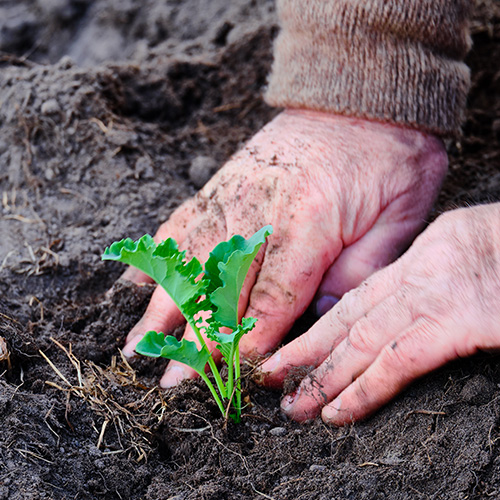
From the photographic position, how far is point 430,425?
1.51 meters

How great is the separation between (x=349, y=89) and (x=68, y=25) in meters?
2.42

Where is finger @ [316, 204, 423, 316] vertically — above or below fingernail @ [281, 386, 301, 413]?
above

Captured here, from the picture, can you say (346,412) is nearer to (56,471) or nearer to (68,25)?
(56,471)

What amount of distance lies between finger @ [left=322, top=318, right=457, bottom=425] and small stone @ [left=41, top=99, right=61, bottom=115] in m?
1.80

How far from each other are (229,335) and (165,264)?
0.76 ft

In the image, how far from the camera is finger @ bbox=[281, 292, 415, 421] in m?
1.63

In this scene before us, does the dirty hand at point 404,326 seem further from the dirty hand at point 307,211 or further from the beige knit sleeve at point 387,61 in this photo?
the beige knit sleeve at point 387,61

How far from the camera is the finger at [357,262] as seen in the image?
2.04m

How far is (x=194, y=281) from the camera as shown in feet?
4.92

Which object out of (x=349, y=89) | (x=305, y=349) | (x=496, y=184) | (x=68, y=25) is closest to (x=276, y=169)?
(x=349, y=89)

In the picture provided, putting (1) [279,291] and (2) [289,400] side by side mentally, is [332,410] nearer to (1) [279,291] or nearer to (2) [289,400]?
(2) [289,400]

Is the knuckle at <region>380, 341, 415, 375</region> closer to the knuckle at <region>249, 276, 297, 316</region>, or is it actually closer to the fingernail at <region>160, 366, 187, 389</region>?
the knuckle at <region>249, 276, 297, 316</region>

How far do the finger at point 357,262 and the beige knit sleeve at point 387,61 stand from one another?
430 mm

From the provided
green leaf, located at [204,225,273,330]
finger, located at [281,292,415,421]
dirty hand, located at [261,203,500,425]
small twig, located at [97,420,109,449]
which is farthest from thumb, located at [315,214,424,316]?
small twig, located at [97,420,109,449]
